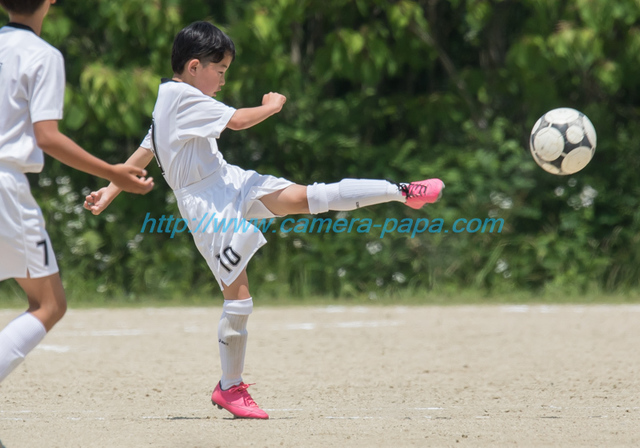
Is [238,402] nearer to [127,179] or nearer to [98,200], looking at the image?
[98,200]

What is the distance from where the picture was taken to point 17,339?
332 cm

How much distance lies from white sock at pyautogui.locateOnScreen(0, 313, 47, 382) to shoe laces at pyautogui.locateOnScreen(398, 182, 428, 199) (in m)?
1.89

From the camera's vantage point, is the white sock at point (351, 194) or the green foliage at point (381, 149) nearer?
the white sock at point (351, 194)

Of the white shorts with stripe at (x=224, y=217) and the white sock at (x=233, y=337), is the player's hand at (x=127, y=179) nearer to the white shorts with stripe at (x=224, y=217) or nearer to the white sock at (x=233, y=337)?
the white shorts with stripe at (x=224, y=217)

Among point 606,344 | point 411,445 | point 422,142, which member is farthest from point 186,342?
point 422,142

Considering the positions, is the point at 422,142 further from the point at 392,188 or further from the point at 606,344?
the point at 392,188

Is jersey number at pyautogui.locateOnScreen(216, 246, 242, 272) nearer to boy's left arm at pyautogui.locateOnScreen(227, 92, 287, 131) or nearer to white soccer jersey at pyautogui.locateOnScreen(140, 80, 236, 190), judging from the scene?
white soccer jersey at pyautogui.locateOnScreen(140, 80, 236, 190)

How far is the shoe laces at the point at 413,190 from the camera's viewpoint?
4.40 metres

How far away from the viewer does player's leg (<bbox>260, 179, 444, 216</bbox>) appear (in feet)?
14.4

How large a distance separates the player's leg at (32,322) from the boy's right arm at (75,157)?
435 millimetres

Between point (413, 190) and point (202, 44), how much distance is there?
1244 millimetres

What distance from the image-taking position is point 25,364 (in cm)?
618

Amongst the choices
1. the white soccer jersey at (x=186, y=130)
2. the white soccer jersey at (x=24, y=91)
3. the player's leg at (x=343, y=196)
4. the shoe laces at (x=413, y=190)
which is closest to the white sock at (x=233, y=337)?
the player's leg at (x=343, y=196)

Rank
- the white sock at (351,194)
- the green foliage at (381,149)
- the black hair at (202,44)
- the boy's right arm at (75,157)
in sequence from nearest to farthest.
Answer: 1. the boy's right arm at (75,157)
2. the black hair at (202,44)
3. the white sock at (351,194)
4. the green foliage at (381,149)
